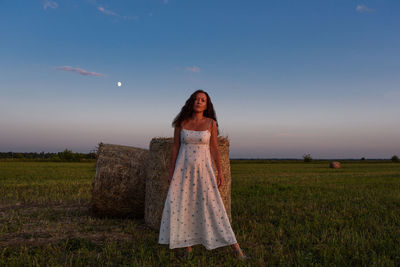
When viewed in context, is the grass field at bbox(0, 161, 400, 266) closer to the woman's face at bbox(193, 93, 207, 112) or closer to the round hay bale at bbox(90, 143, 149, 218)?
the round hay bale at bbox(90, 143, 149, 218)

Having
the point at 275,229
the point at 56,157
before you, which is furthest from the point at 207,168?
the point at 56,157

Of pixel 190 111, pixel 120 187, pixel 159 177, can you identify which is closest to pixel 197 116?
pixel 190 111

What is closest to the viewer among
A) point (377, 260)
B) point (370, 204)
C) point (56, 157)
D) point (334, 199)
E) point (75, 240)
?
point (377, 260)

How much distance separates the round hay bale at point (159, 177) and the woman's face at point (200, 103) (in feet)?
4.04

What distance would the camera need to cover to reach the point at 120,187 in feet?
22.9

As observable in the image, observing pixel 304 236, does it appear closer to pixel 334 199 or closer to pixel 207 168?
pixel 207 168

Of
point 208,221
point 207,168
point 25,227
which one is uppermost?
point 207,168

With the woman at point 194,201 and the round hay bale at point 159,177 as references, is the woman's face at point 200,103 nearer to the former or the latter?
the woman at point 194,201

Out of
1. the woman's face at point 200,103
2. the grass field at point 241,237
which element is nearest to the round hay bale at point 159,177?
the grass field at point 241,237

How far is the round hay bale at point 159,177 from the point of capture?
5.84 m

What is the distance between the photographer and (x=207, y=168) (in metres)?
4.71

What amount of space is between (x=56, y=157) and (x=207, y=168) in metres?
65.2

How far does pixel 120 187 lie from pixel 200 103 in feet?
10.7

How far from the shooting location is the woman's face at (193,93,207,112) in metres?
4.80
